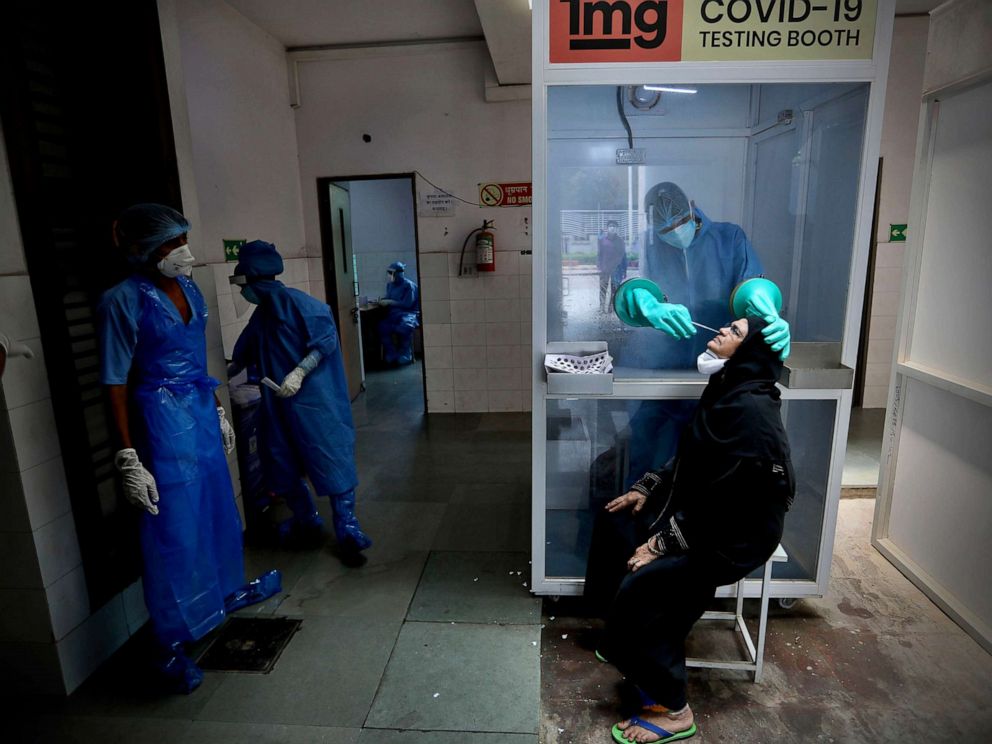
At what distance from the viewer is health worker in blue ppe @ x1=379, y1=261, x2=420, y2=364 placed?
6918 mm

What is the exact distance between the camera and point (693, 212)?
7.27 feet

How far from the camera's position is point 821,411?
2.17m

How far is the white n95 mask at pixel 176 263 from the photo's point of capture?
1.91m

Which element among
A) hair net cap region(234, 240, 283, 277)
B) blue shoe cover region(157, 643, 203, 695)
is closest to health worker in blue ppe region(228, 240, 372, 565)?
hair net cap region(234, 240, 283, 277)

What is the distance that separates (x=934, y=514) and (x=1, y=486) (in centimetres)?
331

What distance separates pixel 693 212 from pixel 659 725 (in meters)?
1.70

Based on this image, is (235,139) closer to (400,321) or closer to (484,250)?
(484,250)

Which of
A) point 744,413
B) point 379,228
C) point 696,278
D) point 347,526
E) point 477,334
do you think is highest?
point 379,228

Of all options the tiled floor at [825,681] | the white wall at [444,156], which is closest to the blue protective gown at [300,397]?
the tiled floor at [825,681]

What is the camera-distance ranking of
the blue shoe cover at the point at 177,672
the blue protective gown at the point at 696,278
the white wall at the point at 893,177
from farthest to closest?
the white wall at the point at 893,177
the blue protective gown at the point at 696,278
the blue shoe cover at the point at 177,672

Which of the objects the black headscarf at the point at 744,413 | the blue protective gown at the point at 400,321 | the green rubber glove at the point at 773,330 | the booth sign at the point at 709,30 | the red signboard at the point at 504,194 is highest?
the booth sign at the point at 709,30

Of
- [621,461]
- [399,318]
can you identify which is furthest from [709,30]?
[399,318]

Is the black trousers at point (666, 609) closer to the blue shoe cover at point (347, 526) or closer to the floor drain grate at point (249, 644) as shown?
the floor drain grate at point (249, 644)

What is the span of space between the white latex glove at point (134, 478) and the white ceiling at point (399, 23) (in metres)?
2.73
